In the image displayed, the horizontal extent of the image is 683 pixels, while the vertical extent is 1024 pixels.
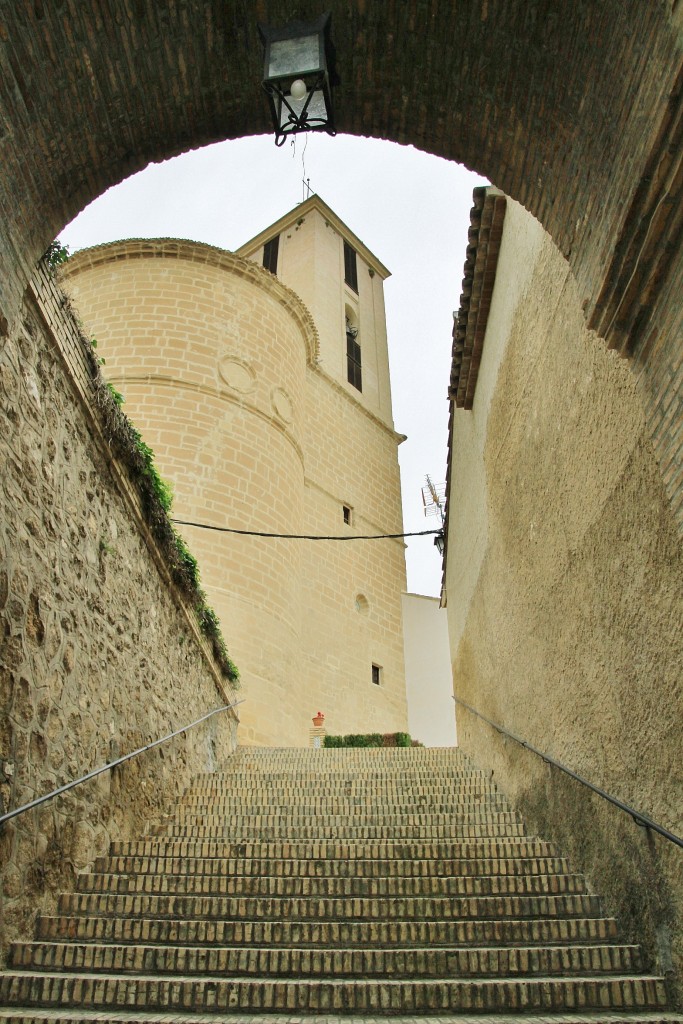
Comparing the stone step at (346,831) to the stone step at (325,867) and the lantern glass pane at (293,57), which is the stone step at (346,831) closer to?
the stone step at (325,867)

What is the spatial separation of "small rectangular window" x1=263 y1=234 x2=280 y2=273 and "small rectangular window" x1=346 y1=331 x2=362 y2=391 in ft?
14.5

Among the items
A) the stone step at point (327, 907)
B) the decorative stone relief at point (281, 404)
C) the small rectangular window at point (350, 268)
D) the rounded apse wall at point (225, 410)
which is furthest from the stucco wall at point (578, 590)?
the small rectangular window at point (350, 268)

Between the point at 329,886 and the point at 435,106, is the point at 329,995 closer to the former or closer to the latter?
the point at 329,886

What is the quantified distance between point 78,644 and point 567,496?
338cm

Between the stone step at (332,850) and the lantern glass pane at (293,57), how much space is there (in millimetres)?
4575

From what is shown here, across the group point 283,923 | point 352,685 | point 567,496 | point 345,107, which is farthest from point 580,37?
point 352,685

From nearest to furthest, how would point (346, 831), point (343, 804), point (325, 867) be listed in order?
point (325, 867) < point (346, 831) < point (343, 804)

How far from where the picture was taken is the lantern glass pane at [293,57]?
12.7 feet

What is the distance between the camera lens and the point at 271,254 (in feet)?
90.5

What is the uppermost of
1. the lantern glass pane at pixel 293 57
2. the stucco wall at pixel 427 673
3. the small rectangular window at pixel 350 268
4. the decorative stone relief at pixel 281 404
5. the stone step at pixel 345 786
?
the small rectangular window at pixel 350 268

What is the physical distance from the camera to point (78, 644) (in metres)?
5.11

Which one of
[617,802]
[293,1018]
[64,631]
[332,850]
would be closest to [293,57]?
[64,631]

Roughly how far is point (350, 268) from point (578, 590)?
2413 centimetres

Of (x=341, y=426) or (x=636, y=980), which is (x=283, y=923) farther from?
(x=341, y=426)
